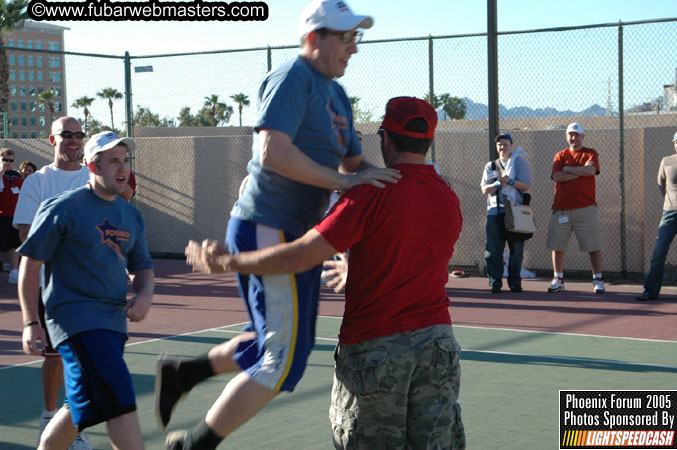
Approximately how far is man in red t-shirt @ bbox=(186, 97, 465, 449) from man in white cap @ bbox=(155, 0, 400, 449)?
23 cm

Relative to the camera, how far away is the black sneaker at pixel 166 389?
181 inches

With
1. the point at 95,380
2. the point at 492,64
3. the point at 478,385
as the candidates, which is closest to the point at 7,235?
the point at 492,64

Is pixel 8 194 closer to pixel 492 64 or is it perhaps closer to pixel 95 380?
pixel 492 64

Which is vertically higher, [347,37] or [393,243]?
[347,37]

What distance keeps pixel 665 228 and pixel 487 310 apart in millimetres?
2531

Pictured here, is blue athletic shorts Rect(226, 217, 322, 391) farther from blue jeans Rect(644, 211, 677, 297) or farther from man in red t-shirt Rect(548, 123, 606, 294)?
man in red t-shirt Rect(548, 123, 606, 294)

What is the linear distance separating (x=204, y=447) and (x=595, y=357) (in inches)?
191

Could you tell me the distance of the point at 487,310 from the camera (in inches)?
437

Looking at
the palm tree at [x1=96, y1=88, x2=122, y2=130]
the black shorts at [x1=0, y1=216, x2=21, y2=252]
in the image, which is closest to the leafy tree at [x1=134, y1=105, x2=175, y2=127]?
the palm tree at [x1=96, y1=88, x2=122, y2=130]

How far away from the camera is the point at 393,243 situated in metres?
3.76

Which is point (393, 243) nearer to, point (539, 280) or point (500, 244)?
point (500, 244)

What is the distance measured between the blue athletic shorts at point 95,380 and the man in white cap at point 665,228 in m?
8.73

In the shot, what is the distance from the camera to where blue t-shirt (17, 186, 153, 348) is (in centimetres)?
441

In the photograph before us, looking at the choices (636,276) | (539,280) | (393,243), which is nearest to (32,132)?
(539,280)
